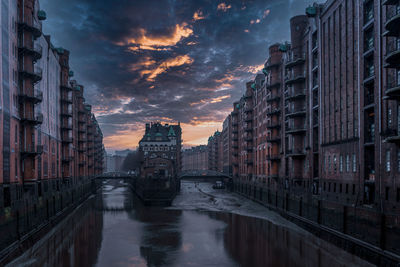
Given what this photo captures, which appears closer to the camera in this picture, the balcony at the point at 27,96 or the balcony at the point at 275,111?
the balcony at the point at 27,96

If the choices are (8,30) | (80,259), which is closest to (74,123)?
(8,30)

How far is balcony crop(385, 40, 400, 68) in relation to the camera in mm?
25684

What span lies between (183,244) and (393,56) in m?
21.4

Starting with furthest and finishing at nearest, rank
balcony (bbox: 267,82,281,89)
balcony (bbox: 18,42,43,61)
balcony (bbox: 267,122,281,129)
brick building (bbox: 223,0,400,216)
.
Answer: balcony (bbox: 267,122,281,129) → balcony (bbox: 267,82,281,89) → balcony (bbox: 18,42,43,61) → brick building (bbox: 223,0,400,216)

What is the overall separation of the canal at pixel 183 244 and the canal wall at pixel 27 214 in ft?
3.25

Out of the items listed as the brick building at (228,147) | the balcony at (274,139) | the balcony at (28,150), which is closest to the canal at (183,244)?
the balcony at (28,150)

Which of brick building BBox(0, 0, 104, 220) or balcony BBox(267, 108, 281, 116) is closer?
brick building BBox(0, 0, 104, 220)

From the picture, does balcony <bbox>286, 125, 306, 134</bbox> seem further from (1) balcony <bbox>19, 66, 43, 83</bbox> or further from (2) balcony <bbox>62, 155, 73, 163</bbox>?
(2) balcony <bbox>62, 155, 73, 163</bbox>

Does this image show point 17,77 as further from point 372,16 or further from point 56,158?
point 372,16

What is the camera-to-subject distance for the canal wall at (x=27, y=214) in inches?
1019

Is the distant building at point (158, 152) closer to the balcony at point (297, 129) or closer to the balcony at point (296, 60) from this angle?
the balcony at point (297, 129)

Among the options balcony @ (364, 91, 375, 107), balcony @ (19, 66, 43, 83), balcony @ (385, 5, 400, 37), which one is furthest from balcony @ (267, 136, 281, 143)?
balcony @ (19, 66, 43, 83)

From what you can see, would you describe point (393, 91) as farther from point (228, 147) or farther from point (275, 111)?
point (228, 147)

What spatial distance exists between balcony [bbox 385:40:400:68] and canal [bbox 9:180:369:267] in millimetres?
13962
